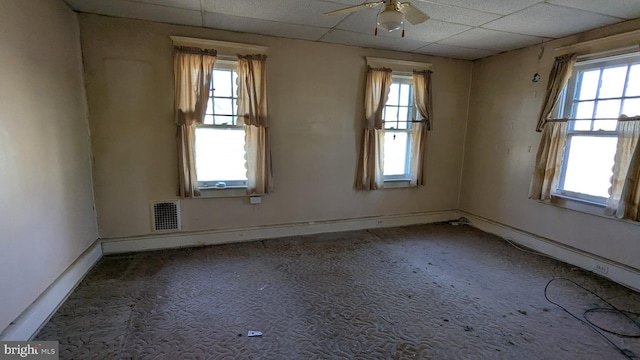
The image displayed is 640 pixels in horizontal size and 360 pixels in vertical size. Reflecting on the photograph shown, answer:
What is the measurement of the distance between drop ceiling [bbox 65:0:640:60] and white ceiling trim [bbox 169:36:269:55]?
0.16 metres

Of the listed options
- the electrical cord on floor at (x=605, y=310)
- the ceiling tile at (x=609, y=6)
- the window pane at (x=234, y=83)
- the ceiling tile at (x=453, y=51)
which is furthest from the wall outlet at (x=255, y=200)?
the ceiling tile at (x=609, y=6)

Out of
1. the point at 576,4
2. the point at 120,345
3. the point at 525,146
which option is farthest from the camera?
the point at 525,146

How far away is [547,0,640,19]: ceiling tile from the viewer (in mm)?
2568

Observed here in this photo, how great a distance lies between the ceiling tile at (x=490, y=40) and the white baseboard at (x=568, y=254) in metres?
2.40

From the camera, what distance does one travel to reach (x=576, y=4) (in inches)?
104

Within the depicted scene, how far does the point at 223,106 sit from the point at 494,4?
9.66 ft

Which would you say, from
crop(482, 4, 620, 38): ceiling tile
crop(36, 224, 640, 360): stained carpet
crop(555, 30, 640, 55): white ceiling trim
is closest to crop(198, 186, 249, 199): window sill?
crop(36, 224, 640, 360): stained carpet

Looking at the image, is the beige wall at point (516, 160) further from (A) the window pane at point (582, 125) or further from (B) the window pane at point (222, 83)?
(B) the window pane at point (222, 83)

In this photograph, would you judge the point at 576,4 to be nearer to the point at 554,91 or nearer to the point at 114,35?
the point at 554,91

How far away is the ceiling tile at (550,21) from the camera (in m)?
2.80

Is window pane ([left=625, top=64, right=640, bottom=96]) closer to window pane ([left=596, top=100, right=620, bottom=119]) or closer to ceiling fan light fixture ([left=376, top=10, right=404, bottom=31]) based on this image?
window pane ([left=596, top=100, right=620, bottom=119])

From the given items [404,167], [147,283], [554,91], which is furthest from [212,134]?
[554,91]

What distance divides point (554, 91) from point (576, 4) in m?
1.15

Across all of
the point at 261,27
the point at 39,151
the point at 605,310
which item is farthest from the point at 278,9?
the point at 605,310
